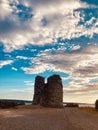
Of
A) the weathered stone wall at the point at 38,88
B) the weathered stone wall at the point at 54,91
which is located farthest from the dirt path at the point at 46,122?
the weathered stone wall at the point at 38,88

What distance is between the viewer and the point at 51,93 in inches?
2223

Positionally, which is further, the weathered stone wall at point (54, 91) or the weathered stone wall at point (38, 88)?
the weathered stone wall at point (38, 88)

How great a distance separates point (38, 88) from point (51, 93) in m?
3.24

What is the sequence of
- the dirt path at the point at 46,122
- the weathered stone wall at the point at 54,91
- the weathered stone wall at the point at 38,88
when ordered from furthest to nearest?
1. the weathered stone wall at the point at 38,88
2. the weathered stone wall at the point at 54,91
3. the dirt path at the point at 46,122

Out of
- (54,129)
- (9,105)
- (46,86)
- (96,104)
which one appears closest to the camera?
(54,129)

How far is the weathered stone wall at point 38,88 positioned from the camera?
58250 mm

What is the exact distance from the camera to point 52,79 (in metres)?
56.5

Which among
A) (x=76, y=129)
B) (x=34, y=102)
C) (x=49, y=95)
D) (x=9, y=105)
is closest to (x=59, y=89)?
(x=49, y=95)

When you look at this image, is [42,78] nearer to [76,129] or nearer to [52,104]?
[52,104]

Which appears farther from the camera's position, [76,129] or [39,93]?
[39,93]

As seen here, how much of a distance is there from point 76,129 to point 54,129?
132cm

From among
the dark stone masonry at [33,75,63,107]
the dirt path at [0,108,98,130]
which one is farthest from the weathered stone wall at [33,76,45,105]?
the dirt path at [0,108,98,130]

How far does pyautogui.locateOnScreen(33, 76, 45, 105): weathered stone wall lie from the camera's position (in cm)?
5825

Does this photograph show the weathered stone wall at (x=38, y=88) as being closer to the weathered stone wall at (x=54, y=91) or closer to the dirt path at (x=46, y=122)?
the weathered stone wall at (x=54, y=91)
